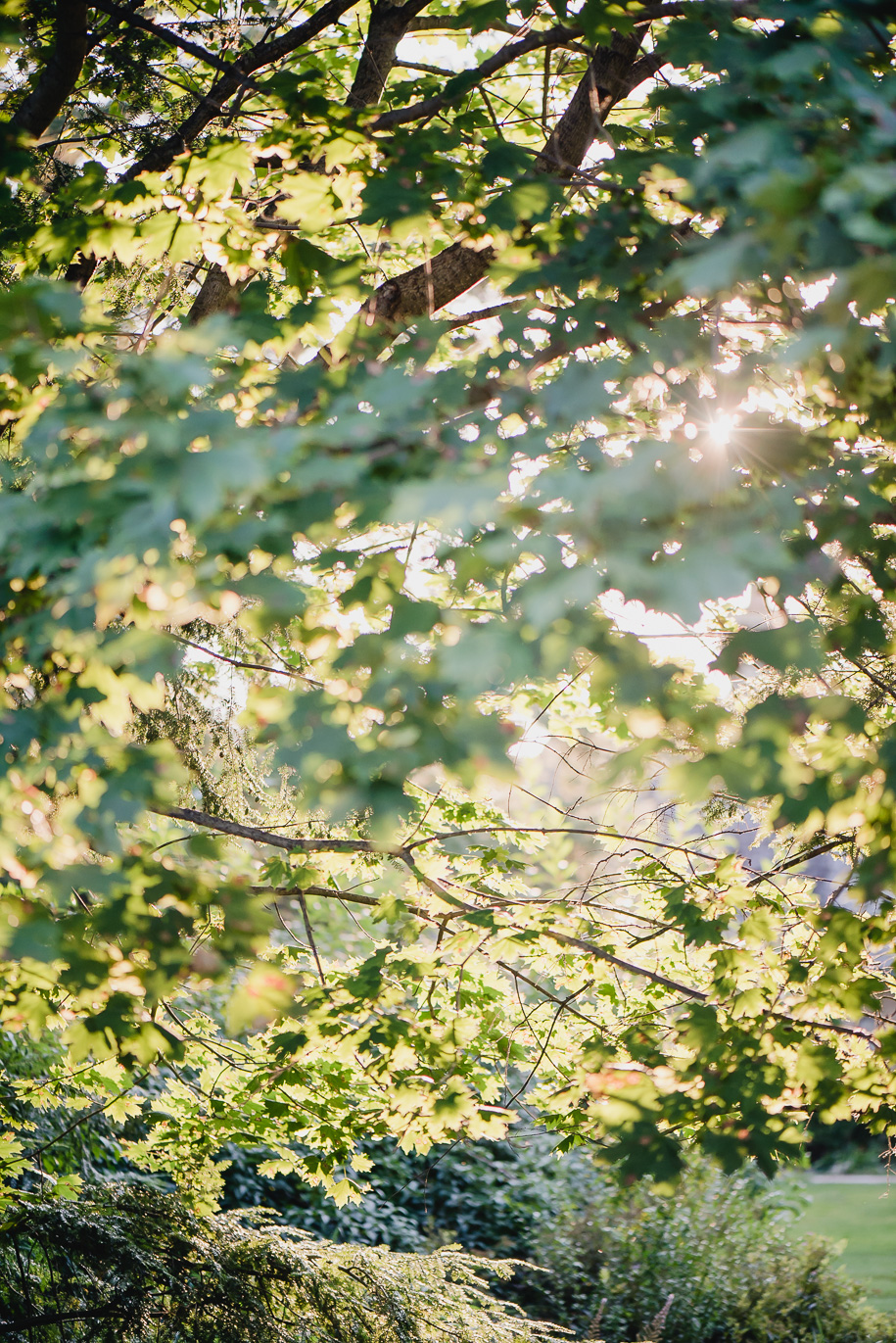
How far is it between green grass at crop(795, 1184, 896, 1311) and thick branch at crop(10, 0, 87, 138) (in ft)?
28.8

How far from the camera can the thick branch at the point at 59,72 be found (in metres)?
3.12

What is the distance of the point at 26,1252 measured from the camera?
143 inches

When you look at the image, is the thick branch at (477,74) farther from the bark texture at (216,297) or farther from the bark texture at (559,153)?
the bark texture at (216,297)

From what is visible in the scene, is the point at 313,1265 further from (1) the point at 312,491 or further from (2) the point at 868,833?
(1) the point at 312,491

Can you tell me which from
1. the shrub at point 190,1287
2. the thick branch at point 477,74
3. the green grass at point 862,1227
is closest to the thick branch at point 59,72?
the thick branch at point 477,74

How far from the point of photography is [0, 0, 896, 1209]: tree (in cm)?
149

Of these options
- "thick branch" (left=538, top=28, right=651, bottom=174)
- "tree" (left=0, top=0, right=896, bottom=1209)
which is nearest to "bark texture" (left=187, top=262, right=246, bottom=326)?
"tree" (left=0, top=0, right=896, bottom=1209)

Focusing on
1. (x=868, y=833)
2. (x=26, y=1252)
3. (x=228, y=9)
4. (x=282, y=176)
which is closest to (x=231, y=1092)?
(x=26, y=1252)

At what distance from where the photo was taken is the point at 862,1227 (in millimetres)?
9422

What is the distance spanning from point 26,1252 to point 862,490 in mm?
4064

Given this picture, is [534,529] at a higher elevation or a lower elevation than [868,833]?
higher

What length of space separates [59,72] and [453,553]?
9.06 ft

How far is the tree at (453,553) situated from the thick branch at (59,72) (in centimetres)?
2

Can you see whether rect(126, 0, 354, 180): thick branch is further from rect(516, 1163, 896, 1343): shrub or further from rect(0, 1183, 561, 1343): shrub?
rect(516, 1163, 896, 1343): shrub
